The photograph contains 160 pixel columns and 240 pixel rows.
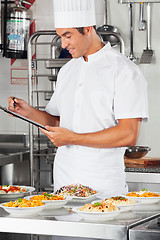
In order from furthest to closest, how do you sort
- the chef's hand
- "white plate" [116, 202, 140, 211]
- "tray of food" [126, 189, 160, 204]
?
the chef's hand
"tray of food" [126, 189, 160, 204]
"white plate" [116, 202, 140, 211]

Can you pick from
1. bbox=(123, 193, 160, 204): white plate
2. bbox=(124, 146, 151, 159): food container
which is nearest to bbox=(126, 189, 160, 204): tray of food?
bbox=(123, 193, 160, 204): white plate

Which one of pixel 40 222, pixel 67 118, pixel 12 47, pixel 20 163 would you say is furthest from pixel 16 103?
pixel 12 47

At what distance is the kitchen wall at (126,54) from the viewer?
4629 mm

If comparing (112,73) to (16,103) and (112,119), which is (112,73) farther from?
(16,103)

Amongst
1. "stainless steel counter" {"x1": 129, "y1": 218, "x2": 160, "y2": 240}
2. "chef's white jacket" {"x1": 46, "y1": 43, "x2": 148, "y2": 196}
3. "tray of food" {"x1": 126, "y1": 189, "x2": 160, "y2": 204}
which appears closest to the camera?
"stainless steel counter" {"x1": 129, "y1": 218, "x2": 160, "y2": 240}

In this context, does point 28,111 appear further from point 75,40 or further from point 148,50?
point 148,50

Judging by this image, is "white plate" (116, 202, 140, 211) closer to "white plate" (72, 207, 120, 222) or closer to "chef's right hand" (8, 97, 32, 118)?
"white plate" (72, 207, 120, 222)

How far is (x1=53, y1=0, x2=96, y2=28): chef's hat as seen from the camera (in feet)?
7.45

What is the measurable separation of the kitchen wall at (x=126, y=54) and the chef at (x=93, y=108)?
92.5 inches

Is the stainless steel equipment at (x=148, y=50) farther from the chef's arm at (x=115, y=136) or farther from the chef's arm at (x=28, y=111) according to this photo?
the chef's arm at (x=115, y=136)

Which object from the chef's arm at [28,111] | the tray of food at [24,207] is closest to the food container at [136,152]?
the chef's arm at [28,111]

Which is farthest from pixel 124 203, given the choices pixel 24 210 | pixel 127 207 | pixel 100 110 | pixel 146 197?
pixel 100 110

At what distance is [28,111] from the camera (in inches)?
94.8

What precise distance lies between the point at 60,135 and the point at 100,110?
0.87 ft
